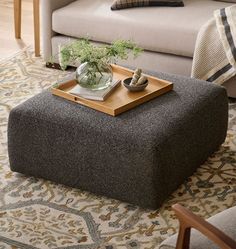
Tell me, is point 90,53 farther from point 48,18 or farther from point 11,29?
point 11,29

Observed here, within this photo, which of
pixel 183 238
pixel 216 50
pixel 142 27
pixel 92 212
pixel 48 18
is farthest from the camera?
pixel 48 18

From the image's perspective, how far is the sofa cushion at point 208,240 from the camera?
1762 millimetres

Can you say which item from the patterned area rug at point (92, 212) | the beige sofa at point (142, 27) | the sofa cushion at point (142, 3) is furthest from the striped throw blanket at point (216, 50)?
the patterned area rug at point (92, 212)

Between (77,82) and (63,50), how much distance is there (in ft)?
0.57

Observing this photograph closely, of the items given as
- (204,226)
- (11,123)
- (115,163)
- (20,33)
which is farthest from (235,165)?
(20,33)

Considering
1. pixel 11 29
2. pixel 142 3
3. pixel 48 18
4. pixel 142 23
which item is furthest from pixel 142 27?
pixel 11 29

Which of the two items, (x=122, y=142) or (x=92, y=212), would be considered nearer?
(x=122, y=142)

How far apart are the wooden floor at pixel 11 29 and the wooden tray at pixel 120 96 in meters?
1.58

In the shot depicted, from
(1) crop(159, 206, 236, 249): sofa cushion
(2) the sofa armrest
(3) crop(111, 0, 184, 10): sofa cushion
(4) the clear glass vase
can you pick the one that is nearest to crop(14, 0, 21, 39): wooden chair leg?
(2) the sofa armrest

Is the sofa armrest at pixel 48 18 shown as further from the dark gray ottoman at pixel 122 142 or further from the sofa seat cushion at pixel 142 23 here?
the dark gray ottoman at pixel 122 142

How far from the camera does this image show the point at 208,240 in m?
1.77

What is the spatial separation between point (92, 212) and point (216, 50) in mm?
1312

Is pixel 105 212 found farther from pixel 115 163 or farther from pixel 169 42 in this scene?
pixel 169 42

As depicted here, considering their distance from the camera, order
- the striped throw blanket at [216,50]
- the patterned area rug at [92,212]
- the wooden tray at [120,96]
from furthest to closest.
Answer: the striped throw blanket at [216,50], the wooden tray at [120,96], the patterned area rug at [92,212]
